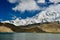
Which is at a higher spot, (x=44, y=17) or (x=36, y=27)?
(x=44, y=17)

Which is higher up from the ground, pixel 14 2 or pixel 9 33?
Result: pixel 14 2

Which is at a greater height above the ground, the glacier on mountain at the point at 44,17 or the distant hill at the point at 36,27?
the glacier on mountain at the point at 44,17

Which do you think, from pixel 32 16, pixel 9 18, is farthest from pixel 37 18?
pixel 9 18

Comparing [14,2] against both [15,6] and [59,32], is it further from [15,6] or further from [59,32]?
[59,32]

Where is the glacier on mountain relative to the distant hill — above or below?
above

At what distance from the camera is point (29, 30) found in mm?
9898

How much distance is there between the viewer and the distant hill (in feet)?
32.2

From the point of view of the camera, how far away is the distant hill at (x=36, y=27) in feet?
32.2

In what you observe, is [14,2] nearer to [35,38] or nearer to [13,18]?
[13,18]

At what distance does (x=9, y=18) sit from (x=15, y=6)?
0.39m

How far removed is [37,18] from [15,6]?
0.74 m

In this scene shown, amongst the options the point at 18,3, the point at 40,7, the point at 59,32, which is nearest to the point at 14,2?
the point at 18,3

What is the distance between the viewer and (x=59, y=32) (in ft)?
32.2

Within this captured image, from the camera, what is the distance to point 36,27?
985 centimetres
